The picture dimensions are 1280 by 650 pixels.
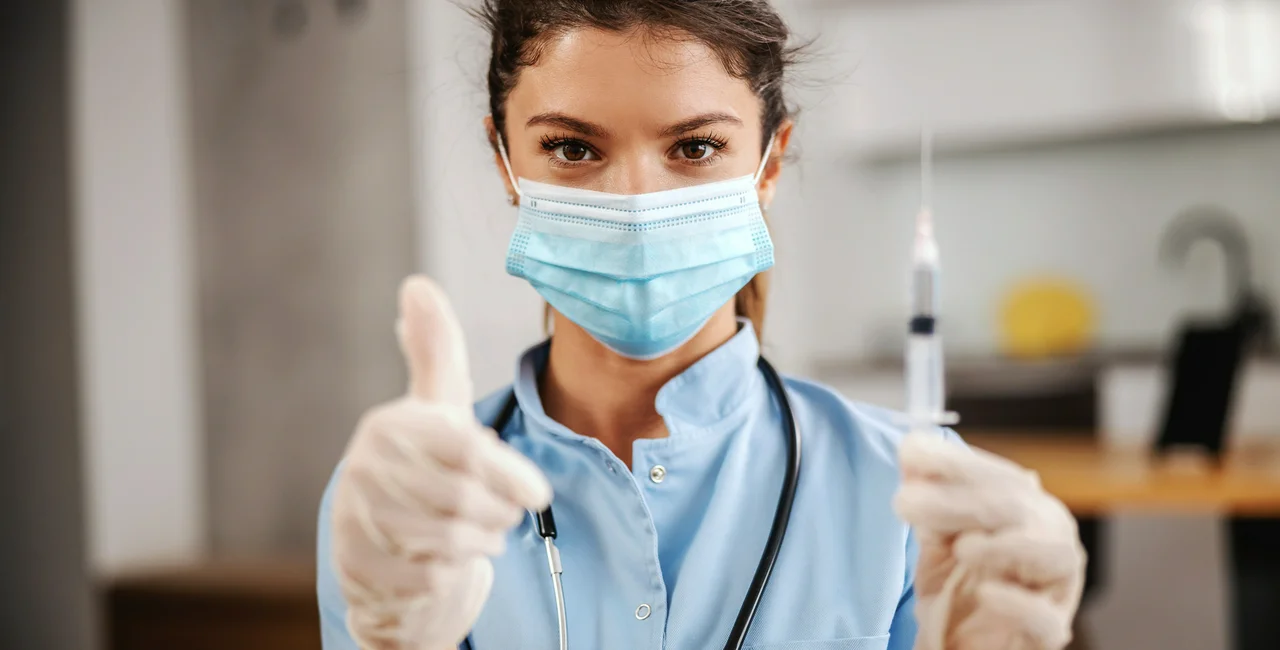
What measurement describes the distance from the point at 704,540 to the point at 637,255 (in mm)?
261

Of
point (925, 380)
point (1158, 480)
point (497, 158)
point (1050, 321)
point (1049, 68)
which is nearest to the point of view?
point (925, 380)

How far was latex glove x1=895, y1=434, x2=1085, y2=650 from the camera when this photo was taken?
638mm

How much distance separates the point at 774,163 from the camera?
3.14 ft

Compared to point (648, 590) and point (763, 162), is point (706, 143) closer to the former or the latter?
point (763, 162)

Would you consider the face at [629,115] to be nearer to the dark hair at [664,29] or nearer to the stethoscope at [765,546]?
the dark hair at [664,29]

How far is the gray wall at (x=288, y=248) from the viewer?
101 inches

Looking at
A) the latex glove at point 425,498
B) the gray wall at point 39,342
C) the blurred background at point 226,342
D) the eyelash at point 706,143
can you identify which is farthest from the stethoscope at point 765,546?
the gray wall at point 39,342

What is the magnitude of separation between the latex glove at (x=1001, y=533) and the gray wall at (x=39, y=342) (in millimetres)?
2479

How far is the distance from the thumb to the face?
0.25 metres

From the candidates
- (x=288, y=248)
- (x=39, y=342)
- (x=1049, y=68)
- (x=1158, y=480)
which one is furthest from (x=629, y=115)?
(x=1049, y=68)

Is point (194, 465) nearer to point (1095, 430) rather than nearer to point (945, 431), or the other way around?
point (945, 431)

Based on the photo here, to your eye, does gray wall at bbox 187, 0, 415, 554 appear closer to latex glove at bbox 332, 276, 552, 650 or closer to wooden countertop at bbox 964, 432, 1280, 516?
wooden countertop at bbox 964, 432, 1280, 516

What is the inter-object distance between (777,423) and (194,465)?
84.9 inches

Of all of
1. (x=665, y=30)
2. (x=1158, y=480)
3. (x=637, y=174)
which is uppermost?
(x=665, y=30)
